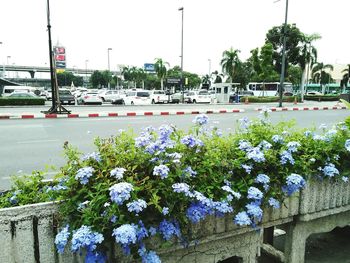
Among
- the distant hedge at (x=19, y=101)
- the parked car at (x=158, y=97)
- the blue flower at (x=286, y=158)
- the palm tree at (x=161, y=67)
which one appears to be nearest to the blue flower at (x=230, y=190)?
the blue flower at (x=286, y=158)

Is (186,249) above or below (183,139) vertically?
below

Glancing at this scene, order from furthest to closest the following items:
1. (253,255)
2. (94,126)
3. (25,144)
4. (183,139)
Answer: (94,126) → (25,144) → (253,255) → (183,139)

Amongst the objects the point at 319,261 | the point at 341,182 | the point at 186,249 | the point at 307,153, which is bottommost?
the point at 319,261

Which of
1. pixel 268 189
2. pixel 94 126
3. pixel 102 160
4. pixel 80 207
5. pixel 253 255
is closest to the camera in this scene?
pixel 80 207

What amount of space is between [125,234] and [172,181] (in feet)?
1.48

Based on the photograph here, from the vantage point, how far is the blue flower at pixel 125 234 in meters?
1.57

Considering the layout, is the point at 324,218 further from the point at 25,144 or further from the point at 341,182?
the point at 25,144

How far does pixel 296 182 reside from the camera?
2.31 metres

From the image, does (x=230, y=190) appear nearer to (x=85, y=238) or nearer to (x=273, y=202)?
(x=273, y=202)

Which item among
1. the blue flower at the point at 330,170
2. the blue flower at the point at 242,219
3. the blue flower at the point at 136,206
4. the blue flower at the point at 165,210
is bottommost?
the blue flower at the point at 242,219

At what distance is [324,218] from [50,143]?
7.55 meters

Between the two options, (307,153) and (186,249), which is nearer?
(186,249)

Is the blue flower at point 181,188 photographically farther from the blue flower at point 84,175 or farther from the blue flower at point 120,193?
the blue flower at point 84,175

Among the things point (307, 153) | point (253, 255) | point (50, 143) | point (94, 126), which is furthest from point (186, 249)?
point (94, 126)
